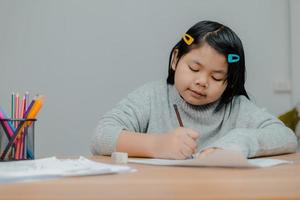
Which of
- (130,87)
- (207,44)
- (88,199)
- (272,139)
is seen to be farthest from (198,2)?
(88,199)

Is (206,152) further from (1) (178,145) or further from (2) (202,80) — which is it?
(2) (202,80)

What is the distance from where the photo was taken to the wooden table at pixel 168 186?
0.50m

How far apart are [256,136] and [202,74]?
25cm

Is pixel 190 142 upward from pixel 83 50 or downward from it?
downward

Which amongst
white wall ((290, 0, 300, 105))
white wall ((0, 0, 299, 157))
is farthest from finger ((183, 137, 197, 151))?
white wall ((290, 0, 300, 105))

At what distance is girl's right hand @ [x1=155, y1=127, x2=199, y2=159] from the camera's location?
95cm

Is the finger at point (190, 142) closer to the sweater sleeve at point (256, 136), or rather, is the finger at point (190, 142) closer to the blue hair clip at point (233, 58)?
the sweater sleeve at point (256, 136)

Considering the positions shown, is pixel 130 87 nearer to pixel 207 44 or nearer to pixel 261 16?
pixel 261 16

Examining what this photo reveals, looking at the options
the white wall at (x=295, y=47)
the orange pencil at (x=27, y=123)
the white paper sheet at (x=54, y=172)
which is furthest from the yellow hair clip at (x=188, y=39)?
the white wall at (x=295, y=47)

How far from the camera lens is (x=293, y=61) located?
7.59 ft

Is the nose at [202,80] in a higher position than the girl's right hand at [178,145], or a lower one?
higher

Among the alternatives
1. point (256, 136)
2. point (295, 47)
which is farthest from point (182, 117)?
point (295, 47)

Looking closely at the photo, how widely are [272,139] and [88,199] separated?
687mm

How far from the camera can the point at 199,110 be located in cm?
133
